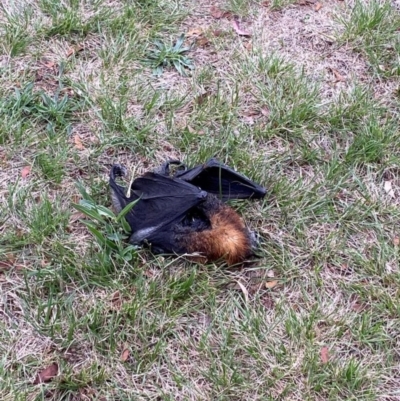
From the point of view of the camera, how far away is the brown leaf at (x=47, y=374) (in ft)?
7.04

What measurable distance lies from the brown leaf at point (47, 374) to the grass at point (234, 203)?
0.08ft

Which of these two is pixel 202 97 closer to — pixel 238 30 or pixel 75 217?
pixel 238 30

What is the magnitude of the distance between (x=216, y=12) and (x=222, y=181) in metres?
1.51

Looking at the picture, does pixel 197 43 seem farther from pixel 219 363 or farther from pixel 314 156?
pixel 219 363

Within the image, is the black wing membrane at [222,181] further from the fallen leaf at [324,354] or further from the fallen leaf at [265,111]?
the fallen leaf at [324,354]

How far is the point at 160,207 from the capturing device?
2516mm

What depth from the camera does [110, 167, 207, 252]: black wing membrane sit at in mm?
2473

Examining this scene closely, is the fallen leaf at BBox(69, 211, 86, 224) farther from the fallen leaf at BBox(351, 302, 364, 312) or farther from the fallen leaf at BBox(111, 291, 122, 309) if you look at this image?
the fallen leaf at BBox(351, 302, 364, 312)

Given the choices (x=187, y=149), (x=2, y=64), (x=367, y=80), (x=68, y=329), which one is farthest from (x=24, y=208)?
(x=367, y=80)

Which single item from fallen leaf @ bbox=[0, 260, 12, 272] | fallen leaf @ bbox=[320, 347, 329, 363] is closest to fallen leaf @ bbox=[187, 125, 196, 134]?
fallen leaf @ bbox=[0, 260, 12, 272]

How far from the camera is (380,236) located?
267 centimetres

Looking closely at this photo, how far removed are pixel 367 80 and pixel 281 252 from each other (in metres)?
1.41

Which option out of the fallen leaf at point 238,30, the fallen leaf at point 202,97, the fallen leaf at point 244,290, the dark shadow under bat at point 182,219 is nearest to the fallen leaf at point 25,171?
the dark shadow under bat at point 182,219

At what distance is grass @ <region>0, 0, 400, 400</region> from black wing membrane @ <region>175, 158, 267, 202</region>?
86 mm
